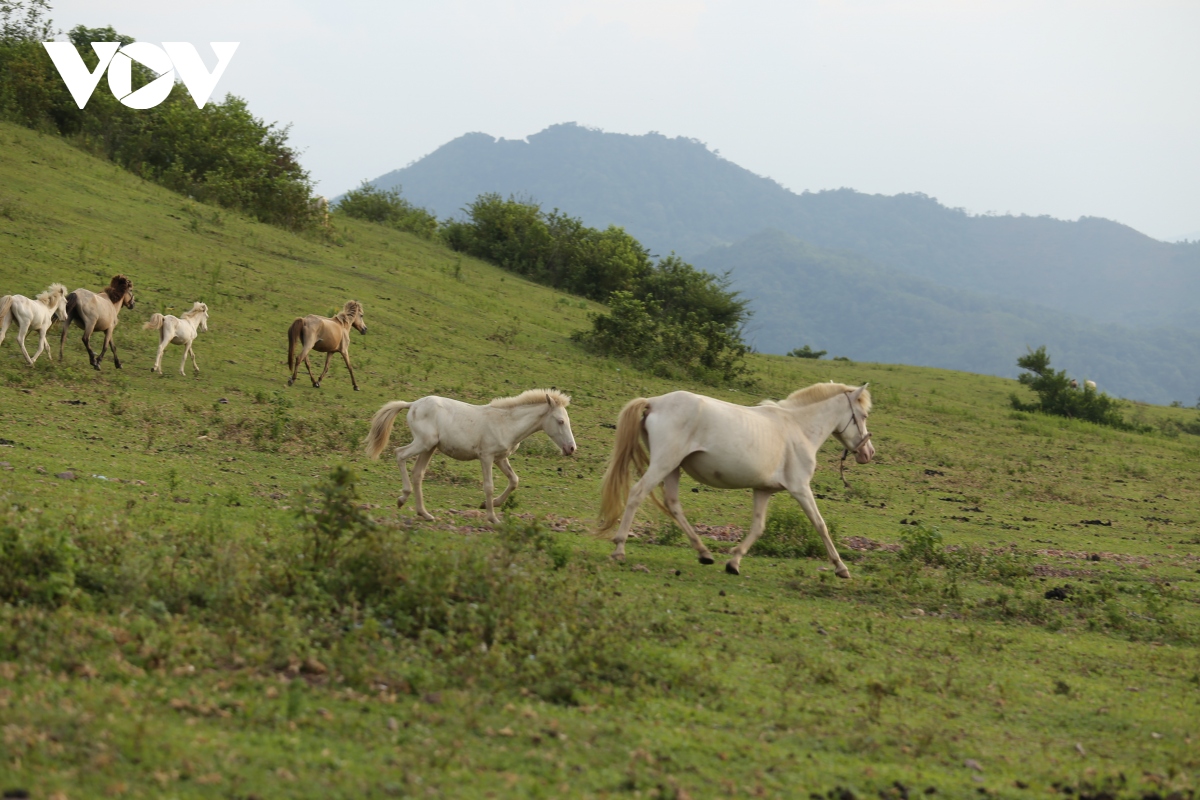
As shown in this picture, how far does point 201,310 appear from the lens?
20891mm

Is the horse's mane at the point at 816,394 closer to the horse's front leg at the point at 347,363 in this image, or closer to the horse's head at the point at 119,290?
the horse's front leg at the point at 347,363

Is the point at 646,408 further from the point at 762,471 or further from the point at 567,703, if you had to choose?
the point at 567,703

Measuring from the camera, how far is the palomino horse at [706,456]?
1110cm

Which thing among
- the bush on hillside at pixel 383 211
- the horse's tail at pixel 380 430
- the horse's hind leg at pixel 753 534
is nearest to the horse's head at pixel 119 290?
the horse's tail at pixel 380 430

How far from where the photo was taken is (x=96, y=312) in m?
18.5

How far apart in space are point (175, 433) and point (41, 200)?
17.1 m

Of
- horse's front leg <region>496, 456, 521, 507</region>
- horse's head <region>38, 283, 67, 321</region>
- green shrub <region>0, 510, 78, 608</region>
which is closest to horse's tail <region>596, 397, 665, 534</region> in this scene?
horse's front leg <region>496, 456, 521, 507</region>

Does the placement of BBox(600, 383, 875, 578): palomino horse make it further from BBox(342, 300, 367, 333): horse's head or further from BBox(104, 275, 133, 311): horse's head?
BBox(342, 300, 367, 333): horse's head

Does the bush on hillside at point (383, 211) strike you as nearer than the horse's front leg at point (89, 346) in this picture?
No

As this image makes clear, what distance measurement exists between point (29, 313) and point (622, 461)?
39.7 feet

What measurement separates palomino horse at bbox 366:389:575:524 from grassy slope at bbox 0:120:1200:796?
3.22 feet

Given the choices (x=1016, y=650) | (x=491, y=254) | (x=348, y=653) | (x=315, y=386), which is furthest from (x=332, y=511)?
(x=491, y=254)

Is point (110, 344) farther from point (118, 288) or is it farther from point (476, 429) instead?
point (476, 429)

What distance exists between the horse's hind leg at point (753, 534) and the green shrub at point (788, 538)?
885 mm
